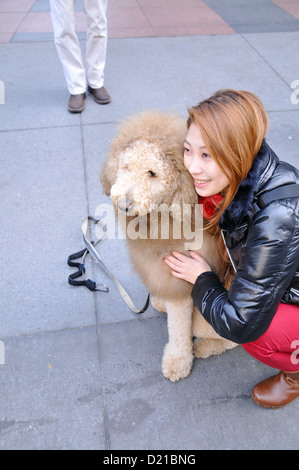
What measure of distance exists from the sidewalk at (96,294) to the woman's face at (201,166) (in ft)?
2.55

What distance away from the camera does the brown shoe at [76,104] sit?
4203mm

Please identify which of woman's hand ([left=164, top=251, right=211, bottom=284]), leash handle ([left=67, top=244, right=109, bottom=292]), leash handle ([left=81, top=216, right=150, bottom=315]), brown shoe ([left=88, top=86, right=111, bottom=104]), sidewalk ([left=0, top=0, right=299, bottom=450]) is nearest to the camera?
woman's hand ([left=164, top=251, right=211, bottom=284])

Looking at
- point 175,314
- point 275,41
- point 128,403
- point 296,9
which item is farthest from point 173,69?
point 128,403

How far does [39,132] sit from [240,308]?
308 centimetres

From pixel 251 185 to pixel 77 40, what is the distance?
320 cm

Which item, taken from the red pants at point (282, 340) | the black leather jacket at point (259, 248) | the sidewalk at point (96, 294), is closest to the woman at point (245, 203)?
the black leather jacket at point (259, 248)

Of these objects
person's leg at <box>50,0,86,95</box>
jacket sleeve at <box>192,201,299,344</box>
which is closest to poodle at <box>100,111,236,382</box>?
jacket sleeve at <box>192,201,299,344</box>

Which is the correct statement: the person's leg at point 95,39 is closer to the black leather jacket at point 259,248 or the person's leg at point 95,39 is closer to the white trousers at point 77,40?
the white trousers at point 77,40

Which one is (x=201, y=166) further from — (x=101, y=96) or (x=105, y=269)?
(x=101, y=96)

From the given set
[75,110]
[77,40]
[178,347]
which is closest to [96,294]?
[178,347]

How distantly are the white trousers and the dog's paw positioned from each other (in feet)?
10.1

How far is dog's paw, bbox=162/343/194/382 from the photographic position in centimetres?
210

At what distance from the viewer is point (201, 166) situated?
5.04 feet

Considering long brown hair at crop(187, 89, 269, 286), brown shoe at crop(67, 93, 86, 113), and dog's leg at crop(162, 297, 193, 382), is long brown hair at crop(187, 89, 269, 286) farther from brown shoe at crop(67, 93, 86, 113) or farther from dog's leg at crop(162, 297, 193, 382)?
brown shoe at crop(67, 93, 86, 113)
